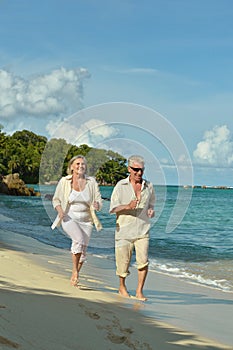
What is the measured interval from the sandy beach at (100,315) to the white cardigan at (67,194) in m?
0.94

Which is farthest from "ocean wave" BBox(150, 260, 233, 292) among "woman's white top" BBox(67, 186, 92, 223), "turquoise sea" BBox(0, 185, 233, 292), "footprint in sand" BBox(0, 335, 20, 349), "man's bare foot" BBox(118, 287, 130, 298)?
"footprint in sand" BBox(0, 335, 20, 349)

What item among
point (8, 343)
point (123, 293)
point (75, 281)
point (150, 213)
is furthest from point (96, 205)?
point (8, 343)

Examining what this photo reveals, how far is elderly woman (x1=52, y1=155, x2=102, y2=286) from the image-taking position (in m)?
7.86

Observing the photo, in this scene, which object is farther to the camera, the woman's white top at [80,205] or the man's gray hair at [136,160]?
the woman's white top at [80,205]

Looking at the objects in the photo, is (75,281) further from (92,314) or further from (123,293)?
(92,314)

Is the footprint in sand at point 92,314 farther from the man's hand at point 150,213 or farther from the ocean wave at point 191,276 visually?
the ocean wave at point 191,276

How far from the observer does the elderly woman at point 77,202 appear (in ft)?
25.8

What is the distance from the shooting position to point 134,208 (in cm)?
770

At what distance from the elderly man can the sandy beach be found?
2.45 feet

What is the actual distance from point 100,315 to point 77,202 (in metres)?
1.96

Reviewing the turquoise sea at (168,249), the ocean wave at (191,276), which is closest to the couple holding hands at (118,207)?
the turquoise sea at (168,249)

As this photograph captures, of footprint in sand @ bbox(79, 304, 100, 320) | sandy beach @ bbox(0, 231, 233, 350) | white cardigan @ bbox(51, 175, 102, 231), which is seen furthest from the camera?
white cardigan @ bbox(51, 175, 102, 231)

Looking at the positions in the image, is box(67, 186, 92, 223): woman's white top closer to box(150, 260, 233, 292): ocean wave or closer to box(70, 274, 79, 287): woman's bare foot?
box(70, 274, 79, 287): woman's bare foot

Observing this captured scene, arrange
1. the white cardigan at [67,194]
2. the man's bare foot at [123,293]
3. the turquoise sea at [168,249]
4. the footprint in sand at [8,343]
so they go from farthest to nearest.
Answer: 1. the turquoise sea at [168,249]
2. the man's bare foot at [123,293]
3. the white cardigan at [67,194]
4. the footprint in sand at [8,343]
